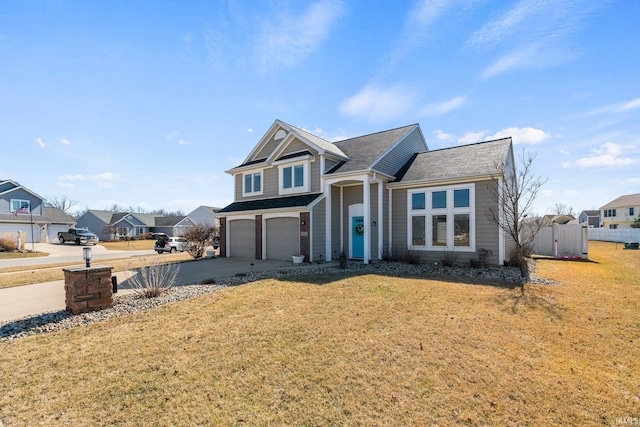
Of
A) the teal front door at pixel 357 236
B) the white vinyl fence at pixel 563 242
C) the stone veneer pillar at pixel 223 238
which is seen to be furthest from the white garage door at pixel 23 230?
the white vinyl fence at pixel 563 242

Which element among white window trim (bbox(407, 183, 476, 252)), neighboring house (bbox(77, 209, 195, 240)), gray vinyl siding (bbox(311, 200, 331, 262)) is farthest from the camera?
neighboring house (bbox(77, 209, 195, 240))

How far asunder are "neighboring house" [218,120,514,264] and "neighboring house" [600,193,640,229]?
50759mm

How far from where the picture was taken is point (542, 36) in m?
9.66

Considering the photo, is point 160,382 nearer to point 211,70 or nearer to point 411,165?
point 211,70

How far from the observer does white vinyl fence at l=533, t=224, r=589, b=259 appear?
51.9ft

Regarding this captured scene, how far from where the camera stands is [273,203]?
1652 centimetres

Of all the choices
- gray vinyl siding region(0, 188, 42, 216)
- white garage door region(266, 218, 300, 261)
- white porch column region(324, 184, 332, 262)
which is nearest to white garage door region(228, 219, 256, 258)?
white garage door region(266, 218, 300, 261)

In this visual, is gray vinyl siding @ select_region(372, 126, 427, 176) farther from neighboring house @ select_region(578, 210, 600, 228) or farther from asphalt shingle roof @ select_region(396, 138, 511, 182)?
neighboring house @ select_region(578, 210, 600, 228)

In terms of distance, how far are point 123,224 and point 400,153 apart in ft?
180

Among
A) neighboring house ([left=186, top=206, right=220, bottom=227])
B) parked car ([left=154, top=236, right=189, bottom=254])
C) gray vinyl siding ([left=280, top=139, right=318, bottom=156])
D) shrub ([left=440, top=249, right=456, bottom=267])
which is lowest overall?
parked car ([left=154, top=236, right=189, bottom=254])

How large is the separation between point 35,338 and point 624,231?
45.7m

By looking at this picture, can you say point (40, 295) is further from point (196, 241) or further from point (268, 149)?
point (268, 149)

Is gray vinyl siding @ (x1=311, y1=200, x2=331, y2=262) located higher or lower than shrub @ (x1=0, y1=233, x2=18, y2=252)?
higher

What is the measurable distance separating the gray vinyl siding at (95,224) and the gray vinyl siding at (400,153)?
2125 inches
